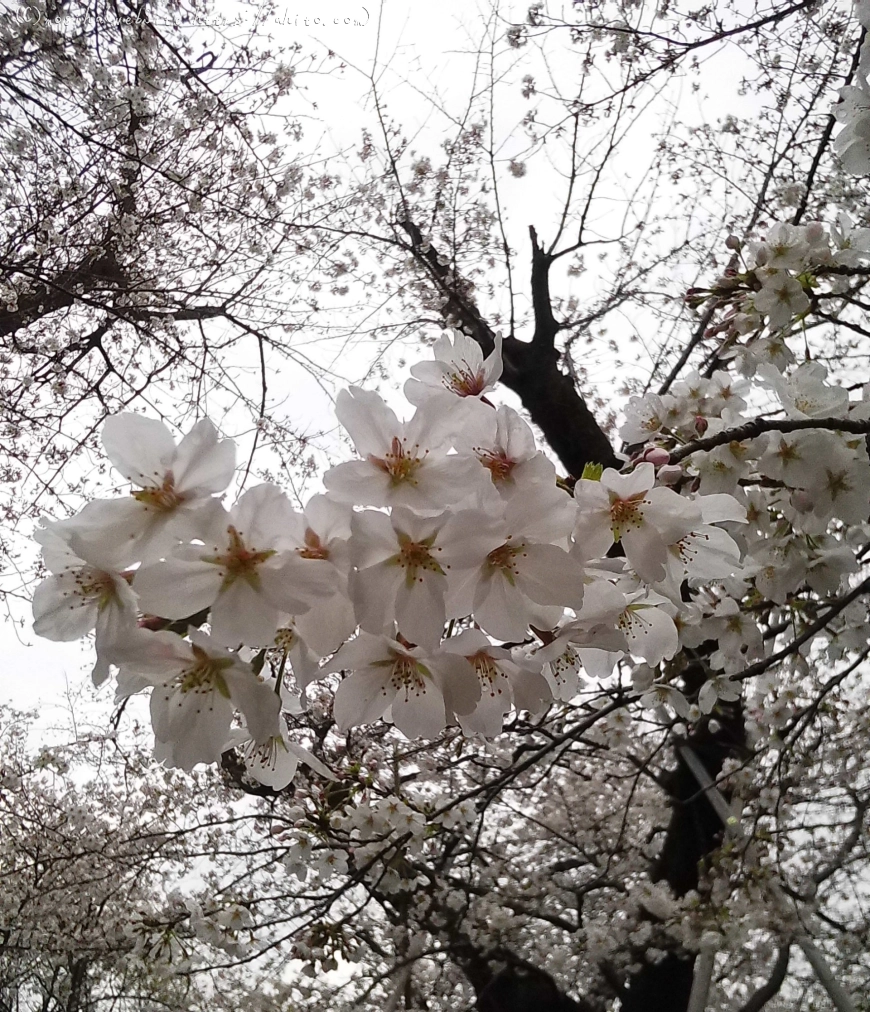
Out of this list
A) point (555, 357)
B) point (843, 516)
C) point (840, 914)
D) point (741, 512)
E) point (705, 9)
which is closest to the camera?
point (741, 512)

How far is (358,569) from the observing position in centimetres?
61

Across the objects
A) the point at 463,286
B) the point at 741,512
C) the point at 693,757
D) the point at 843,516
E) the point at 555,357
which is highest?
the point at 463,286

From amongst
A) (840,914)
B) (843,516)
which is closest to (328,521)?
(843,516)

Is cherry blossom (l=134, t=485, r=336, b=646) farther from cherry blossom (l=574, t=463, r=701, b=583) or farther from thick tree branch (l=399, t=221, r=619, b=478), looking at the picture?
thick tree branch (l=399, t=221, r=619, b=478)

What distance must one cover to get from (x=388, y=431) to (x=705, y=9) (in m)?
3.66

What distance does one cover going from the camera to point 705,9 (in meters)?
3.22

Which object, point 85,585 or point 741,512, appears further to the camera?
point 741,512

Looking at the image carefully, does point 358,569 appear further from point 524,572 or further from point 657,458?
point 657,458

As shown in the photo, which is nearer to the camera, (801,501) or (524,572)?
(524,572)

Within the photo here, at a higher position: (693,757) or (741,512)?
(693,757)

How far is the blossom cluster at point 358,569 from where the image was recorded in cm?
60

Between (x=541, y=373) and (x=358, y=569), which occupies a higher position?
(x=541, y=373)

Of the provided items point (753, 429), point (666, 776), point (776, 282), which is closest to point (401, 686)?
point (753, 429)

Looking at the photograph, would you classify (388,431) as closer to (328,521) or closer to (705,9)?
(328,521)
